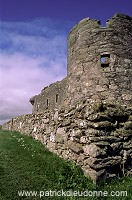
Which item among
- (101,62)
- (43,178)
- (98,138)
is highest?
(101,62)

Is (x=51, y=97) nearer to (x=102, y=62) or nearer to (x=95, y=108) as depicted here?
(x=102, y=62)

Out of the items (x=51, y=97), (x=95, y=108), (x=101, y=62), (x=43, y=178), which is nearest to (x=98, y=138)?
(x=95, y=108)

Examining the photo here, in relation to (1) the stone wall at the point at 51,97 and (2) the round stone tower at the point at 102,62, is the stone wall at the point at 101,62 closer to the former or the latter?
(2) the round stone tower at the point at 102,62

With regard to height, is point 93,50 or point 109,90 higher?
point 93,50

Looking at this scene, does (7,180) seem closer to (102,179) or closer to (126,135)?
(102,179)

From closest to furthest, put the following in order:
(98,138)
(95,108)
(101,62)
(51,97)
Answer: (98,138), (95,108), (101,62), (51,97)

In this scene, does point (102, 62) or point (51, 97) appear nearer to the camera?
point (102, 62)

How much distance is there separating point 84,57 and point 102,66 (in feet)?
3.48

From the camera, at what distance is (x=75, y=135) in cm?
709

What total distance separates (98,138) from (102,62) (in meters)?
6.10

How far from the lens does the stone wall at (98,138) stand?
6.19 m

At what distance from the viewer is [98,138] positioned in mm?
6363

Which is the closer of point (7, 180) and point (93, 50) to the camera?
point (7, 180)

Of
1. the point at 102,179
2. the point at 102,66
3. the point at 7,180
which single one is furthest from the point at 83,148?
the point at 102,66
